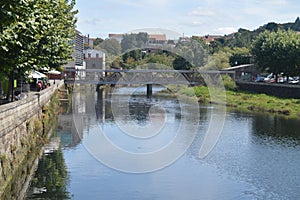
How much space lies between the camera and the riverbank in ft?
161

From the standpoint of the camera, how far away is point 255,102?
184 feet

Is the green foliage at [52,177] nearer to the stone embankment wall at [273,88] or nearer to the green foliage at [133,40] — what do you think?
the stone embankment wall at [273,88]

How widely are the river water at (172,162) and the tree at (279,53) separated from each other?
640 inches

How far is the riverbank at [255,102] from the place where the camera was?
49103mm

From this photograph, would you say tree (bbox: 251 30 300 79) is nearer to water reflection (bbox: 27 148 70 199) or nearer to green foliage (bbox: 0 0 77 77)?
green foliage (bbox: 0 0 77 77)

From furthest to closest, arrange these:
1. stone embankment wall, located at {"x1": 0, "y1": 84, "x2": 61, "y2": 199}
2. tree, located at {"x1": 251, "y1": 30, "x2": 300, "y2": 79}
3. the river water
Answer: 1. tree, located at {"x1": 251, "y1": 30, "x2": 300, "y2": 79}
2. the river water
3. stone embankment wall, located at {"x1": 0, "y1": 84, "x2": 61, "y2": 199}

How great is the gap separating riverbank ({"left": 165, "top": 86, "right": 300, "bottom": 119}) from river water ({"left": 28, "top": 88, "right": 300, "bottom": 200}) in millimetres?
6622

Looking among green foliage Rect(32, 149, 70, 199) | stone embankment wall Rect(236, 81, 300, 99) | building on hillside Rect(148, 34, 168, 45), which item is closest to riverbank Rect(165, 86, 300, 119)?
stone embankment wall Rect(236, 81, 300, 99)

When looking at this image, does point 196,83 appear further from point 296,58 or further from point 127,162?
point 127,162

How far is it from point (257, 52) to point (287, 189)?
154ft

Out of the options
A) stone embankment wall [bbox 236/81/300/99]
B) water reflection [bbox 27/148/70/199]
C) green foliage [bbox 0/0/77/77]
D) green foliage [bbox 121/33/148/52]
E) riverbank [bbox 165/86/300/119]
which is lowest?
water reflection [bbox 27/148/70/199]

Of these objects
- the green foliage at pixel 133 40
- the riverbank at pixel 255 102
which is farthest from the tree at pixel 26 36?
the green foliage at pixel 133 40

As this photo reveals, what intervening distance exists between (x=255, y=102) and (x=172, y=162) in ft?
107

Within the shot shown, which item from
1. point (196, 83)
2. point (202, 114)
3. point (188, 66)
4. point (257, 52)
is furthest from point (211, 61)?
point (202, 114)
